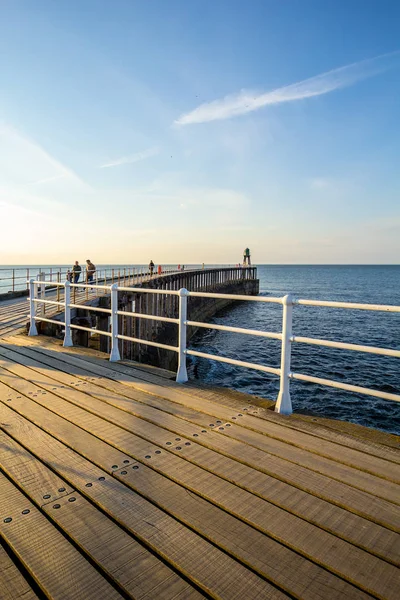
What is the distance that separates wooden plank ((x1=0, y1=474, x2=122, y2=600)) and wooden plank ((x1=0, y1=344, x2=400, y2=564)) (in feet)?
3.56

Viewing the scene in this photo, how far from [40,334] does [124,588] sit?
7945mm

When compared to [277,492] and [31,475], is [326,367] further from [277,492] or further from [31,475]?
[31,475]

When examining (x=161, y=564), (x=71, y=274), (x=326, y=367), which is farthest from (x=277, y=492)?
(x=71, y=274)

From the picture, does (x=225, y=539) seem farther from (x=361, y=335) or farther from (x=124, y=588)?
(x=361, y=335)

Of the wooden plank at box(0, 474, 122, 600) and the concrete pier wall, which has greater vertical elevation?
the wooden plank at box(0, 474, 122, 600)

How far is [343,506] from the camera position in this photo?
238 centimetres

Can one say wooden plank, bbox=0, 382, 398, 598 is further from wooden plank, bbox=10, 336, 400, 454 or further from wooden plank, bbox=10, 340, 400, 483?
wooden plank, bbox=10, 336, 400, 454

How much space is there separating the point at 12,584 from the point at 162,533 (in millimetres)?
723

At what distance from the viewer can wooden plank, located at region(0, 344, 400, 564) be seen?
2.10 metres

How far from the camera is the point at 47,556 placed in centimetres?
193

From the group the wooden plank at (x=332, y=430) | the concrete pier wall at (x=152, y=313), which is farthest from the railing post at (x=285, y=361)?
the concrete pier wall at (x=152, y=313)

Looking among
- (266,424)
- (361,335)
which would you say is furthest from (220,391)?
(361,335)

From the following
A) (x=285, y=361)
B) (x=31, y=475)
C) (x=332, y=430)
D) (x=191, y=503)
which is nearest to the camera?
(x=191, y=503)

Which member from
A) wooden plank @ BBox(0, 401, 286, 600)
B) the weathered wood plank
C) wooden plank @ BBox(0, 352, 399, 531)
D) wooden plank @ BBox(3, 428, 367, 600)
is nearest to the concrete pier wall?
wooden plank @ BBox(0, 401, 286, 600)
